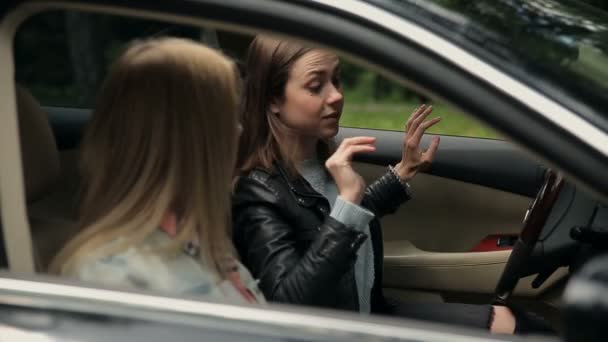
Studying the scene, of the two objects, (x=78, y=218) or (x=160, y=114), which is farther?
(x=78, y=218)

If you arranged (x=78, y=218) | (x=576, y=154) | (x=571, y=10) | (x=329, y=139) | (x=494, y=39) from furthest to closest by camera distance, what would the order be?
(x=329, y=139) → (x=571, y=10) → (x=78, y=218) → (x=494, y=39) → (x=576, y=154)

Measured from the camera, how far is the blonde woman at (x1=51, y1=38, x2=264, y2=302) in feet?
6.05

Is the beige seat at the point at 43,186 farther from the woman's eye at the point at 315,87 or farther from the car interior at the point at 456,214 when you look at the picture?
the woman's eye at the point at 315,87

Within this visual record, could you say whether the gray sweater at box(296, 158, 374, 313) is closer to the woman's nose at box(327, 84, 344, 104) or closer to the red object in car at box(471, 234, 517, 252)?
the woman's nose at box(327, 84, 344, 104)

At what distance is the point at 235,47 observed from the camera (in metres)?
2.77

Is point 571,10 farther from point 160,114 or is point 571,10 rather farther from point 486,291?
point 486,291

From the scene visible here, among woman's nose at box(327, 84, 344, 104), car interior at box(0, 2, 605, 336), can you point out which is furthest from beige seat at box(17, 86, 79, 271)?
woman's nose at box(327, 84, 344, 104)

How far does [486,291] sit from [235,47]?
1.08m

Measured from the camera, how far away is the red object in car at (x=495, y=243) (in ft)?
11.1

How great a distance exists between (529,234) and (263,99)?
2.56 feet

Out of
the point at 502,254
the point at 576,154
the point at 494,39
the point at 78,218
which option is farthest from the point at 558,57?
the point at 502,254

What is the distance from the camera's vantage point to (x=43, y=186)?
2.11 m

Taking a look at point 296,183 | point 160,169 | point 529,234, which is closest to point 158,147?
point 160,169

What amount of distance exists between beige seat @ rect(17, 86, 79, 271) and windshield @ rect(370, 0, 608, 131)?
30.0 inches
